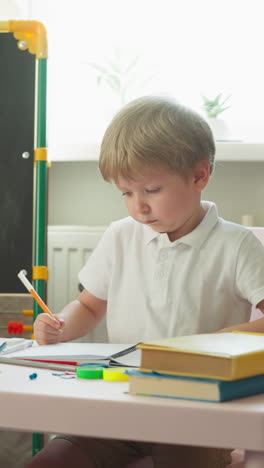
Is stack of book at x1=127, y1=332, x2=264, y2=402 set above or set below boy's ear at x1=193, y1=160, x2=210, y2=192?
below

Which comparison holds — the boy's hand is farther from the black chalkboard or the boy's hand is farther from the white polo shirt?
the black chalkboard

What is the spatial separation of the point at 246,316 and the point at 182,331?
0.45ft

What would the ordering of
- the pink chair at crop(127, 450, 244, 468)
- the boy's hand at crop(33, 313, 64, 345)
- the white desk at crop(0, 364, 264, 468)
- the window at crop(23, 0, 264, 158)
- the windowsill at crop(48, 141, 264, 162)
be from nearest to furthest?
the white desk at crop(0, 364, 264, 468)
the pink chair at crop(127, 450, 244, 468)
the boy's hand at crop(33, 313, 64, 345)
the windowsill at crop(48, 141, 264, 162)
the window at crop(23, 0, 264, 158)

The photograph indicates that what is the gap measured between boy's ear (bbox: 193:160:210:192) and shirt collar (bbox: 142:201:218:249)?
67mm

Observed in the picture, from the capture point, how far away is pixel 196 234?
1220mm

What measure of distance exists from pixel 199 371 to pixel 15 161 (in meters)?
1.35

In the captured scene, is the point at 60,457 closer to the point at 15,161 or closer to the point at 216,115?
the point at 15,161

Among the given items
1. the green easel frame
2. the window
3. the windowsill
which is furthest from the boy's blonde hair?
the window

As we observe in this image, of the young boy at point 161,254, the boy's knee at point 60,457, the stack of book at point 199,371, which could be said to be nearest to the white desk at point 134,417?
the stack of book at point 199,371

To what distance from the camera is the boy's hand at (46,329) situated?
1091mm

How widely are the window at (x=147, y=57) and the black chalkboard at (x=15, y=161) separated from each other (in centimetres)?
29

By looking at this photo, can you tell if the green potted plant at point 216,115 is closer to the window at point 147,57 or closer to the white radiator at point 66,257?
the window at point 147,57

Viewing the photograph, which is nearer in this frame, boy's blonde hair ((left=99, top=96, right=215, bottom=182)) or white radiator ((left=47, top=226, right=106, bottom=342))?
boy's blonde hair ((left=99, top=96, right=215, bottom=182))

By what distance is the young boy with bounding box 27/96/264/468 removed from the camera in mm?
1107
